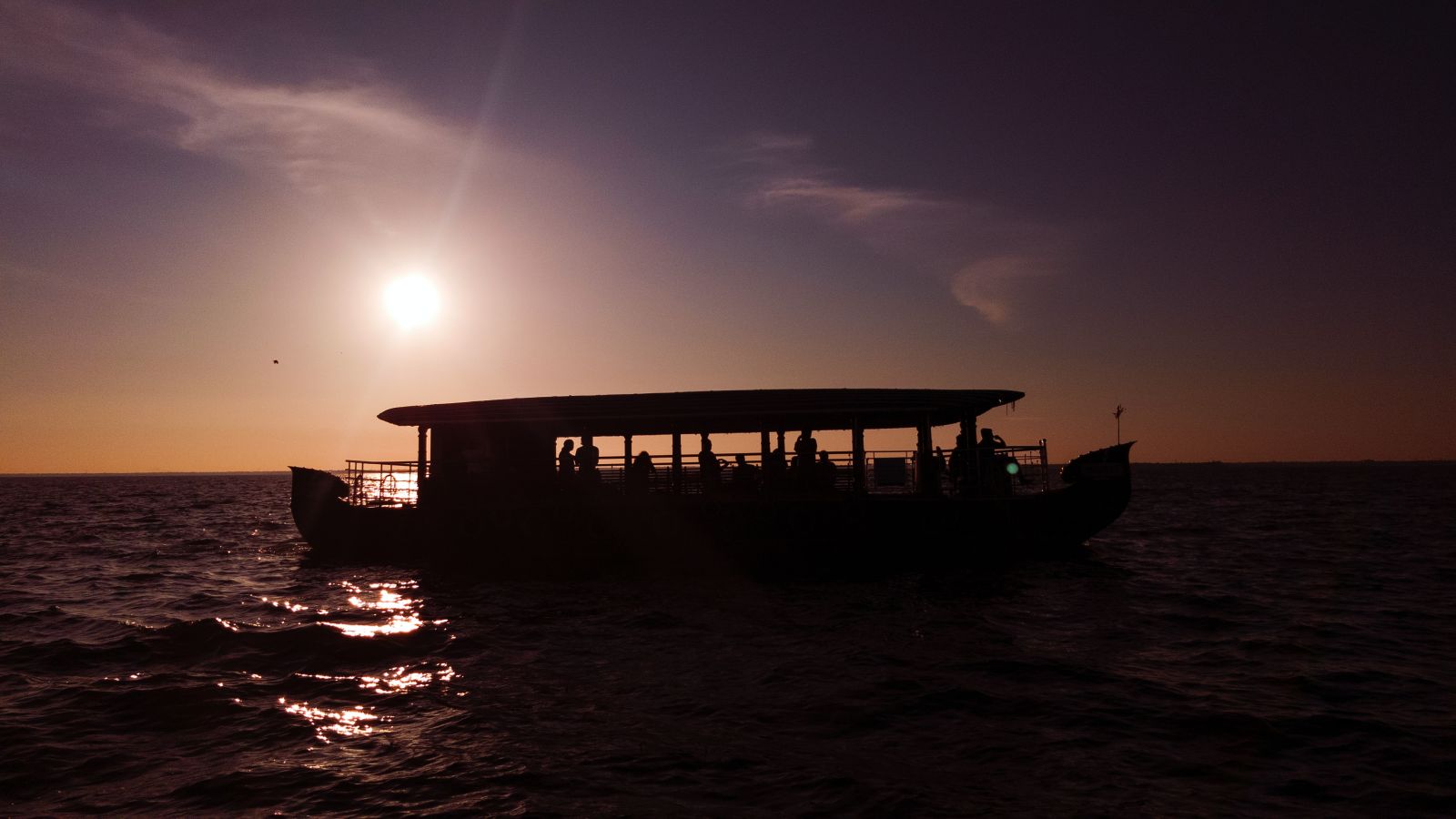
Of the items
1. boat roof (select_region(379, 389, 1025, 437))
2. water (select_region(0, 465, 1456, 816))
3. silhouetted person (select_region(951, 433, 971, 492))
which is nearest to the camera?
water (select_region(0, 465, 1456, 816))

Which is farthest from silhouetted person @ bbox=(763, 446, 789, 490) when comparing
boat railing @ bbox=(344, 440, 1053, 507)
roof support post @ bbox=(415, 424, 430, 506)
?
roof support post @ bbox=(415, 424, 430, 506)

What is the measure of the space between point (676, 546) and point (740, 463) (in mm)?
3081

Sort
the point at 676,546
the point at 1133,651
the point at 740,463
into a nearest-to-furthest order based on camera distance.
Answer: the point at 1133,651
the point at 676,546
the point at 740,463

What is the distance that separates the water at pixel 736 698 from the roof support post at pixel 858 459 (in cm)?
301

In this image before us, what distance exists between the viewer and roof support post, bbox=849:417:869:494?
20.8m

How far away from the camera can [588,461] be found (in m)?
22.3

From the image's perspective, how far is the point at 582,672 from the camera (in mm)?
10695

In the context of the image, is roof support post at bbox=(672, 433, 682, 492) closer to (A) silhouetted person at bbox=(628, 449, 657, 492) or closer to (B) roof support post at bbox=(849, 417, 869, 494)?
(A) silhouetted person at bbox=(628, 449, 657, 492)

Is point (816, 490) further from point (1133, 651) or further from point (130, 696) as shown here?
point (130, 696)

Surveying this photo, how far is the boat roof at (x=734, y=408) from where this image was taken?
2031cm

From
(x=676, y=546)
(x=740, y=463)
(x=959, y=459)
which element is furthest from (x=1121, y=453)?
(x=676, y=546)

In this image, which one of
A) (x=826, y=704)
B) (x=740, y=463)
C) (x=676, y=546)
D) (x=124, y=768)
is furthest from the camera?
(x=740, y=463)

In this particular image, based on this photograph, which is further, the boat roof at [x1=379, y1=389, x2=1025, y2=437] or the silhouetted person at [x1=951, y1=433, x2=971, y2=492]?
the silhouetted person at [x1=951, y1=433, x2=971, y2=492]

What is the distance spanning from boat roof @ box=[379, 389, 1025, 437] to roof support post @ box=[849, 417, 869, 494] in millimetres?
250
